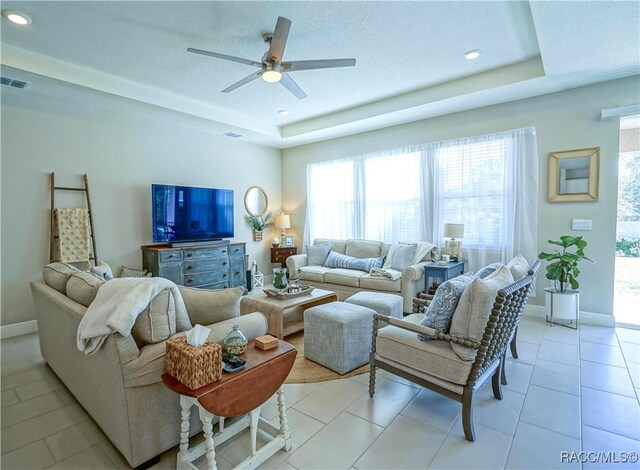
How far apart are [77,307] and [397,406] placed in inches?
84.8

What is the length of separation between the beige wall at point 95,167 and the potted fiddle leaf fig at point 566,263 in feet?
16.4

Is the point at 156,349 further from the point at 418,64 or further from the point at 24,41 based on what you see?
the point at 418,64

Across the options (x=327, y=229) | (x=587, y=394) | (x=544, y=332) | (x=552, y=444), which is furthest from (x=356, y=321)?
(x=327, y=229)

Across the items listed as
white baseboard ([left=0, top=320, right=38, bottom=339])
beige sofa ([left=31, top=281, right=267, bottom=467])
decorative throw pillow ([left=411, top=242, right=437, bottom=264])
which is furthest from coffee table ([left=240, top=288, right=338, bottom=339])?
white baseboard ([left=0, top=320, right=38, bottom=339])

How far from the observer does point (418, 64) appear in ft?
11.1

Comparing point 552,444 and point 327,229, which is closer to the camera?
point 552,444

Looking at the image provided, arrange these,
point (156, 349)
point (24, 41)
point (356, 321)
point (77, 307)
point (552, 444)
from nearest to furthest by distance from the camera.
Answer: point (156, 349) → point (552, 444) → point (77, 307) → point (356, 321) → point (24, 41)

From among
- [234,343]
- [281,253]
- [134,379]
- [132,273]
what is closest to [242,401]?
[234,343]

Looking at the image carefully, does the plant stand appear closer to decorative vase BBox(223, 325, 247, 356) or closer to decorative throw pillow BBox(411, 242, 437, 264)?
decorative throw pillow BBox(411, 242, 437, 264)

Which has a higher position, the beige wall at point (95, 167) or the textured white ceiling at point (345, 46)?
the textured white ceiling at point (345, 46)

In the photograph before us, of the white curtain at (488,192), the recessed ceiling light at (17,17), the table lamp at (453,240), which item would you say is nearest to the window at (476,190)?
the white curtain at (488,192)

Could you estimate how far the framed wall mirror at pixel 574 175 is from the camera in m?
3.61

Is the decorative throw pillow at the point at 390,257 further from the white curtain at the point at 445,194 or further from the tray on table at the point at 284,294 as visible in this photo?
the tray on table at the point at 284,294

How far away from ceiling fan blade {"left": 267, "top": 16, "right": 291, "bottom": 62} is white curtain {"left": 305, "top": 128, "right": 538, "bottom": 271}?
2999 millimetres
